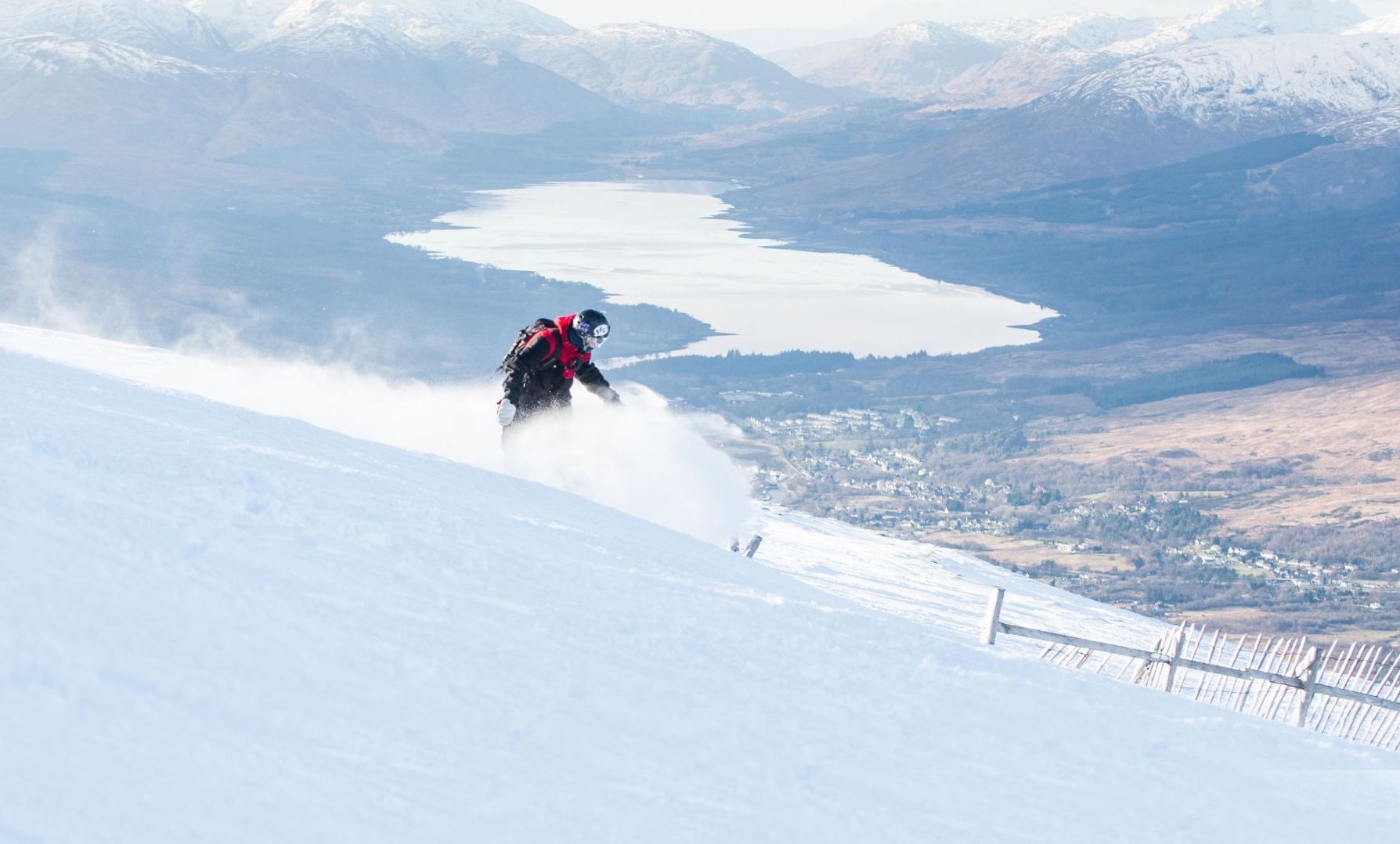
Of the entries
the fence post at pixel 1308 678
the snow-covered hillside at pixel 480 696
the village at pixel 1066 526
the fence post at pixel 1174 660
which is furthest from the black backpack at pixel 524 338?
the village at pixel 1066 526

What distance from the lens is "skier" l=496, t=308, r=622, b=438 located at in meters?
13.8

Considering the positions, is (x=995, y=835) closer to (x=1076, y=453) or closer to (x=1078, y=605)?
(x=1078, y=605)

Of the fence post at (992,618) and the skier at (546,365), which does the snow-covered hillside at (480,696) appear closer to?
the fence post at (992,618)

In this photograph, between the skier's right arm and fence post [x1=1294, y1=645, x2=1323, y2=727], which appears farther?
the skier's right arm

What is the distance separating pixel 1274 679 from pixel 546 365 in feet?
24.0

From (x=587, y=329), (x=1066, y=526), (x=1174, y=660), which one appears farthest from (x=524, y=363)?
(x=1066, y=526)

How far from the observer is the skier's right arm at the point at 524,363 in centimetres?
1379

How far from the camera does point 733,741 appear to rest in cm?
656

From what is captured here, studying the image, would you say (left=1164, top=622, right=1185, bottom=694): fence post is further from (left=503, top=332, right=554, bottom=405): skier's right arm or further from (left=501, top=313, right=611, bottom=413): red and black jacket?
(left=503, top=332, right=554, bottom=405): skier's right arm

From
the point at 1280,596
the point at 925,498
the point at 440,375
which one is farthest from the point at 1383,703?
the point at 440,375

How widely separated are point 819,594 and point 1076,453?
128m

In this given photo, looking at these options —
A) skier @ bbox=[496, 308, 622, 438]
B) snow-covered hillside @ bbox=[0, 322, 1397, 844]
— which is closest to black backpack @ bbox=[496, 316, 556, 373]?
skier @ bbox=[496, 308, 622, 438]

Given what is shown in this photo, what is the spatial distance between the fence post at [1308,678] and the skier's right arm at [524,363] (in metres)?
7.53

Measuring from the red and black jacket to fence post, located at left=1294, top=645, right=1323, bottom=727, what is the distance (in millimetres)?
7112
